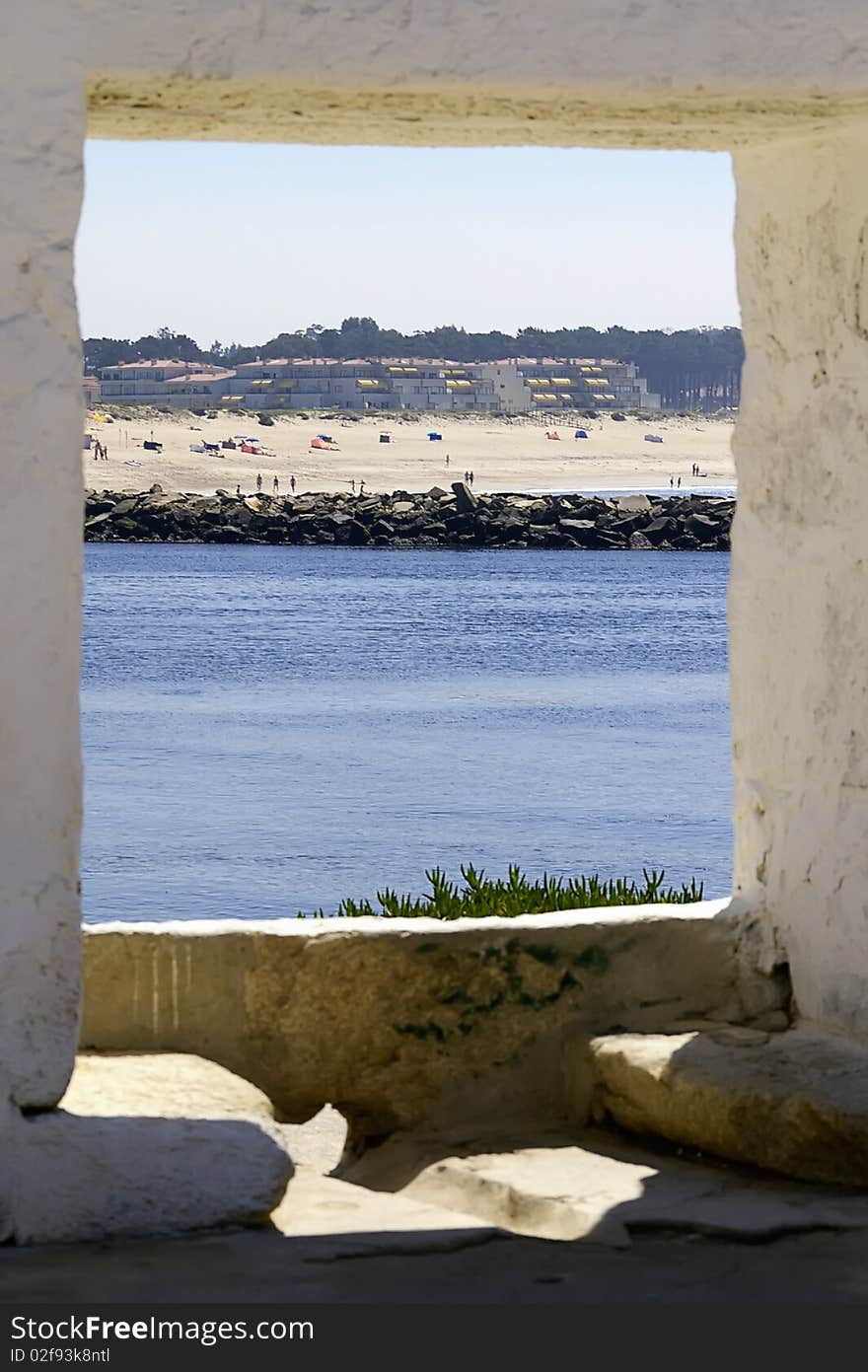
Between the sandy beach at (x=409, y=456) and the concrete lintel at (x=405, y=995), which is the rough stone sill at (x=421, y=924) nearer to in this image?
the concrete lintel at (x=405, y=995)

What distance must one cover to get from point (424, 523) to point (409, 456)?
2121 cm

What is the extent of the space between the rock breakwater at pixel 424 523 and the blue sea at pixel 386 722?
1.92 feet

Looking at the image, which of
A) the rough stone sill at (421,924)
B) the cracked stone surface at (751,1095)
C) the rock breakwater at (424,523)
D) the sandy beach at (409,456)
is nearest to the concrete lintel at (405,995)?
the rough stone sill at (421,924)

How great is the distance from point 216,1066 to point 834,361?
2103 millimetres

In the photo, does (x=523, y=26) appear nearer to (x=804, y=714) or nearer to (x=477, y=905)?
(x=804, y=714)

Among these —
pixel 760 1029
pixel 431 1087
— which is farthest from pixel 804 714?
pixel 431 1087

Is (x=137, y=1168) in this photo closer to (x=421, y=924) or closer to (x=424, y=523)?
(x=421, y=924)

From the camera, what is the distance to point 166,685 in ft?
84.3

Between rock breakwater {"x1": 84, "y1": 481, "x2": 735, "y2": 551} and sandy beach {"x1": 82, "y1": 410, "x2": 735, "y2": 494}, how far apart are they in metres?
6.45

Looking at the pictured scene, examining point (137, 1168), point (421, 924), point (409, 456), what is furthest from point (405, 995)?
point (409, 456)

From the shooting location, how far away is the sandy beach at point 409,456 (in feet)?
183

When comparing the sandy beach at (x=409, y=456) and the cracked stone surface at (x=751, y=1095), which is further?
the sandy beach at (x=409, y=456)

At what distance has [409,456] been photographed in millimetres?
63344

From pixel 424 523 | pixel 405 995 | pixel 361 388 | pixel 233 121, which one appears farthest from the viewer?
pixel 361 388
